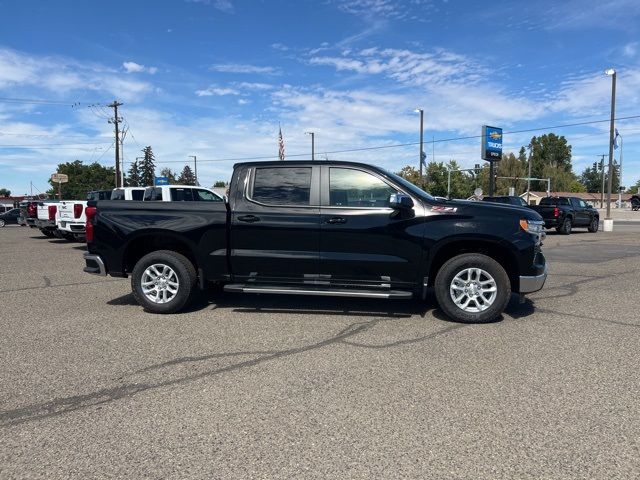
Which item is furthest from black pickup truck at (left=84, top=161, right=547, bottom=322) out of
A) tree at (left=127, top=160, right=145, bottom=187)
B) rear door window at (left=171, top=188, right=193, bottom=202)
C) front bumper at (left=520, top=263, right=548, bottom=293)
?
tree at (left=127, top=160, right=145, bottom=187)

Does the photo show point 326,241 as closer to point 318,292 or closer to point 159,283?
point 318,292

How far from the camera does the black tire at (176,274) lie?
629 centimetres

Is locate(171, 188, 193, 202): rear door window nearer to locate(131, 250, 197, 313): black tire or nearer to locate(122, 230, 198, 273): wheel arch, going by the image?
locate(122, 230, 198, 273): wheel arch

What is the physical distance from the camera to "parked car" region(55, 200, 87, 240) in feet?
46.2

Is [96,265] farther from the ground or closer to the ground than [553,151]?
closer to the ground

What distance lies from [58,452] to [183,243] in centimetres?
372

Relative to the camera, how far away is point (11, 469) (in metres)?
2.77

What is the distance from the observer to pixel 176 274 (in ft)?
20.7

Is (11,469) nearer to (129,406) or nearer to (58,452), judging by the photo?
(58,452)

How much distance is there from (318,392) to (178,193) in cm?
1308

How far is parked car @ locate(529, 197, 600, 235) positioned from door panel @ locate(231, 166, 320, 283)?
690 inches

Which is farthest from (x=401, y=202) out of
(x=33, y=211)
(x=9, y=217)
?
(x=9, y=217)

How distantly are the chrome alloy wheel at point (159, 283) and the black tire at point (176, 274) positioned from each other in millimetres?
28

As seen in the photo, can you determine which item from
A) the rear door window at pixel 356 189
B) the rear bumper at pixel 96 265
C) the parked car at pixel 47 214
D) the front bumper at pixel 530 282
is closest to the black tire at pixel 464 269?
the front bumper at pixel 530 282
